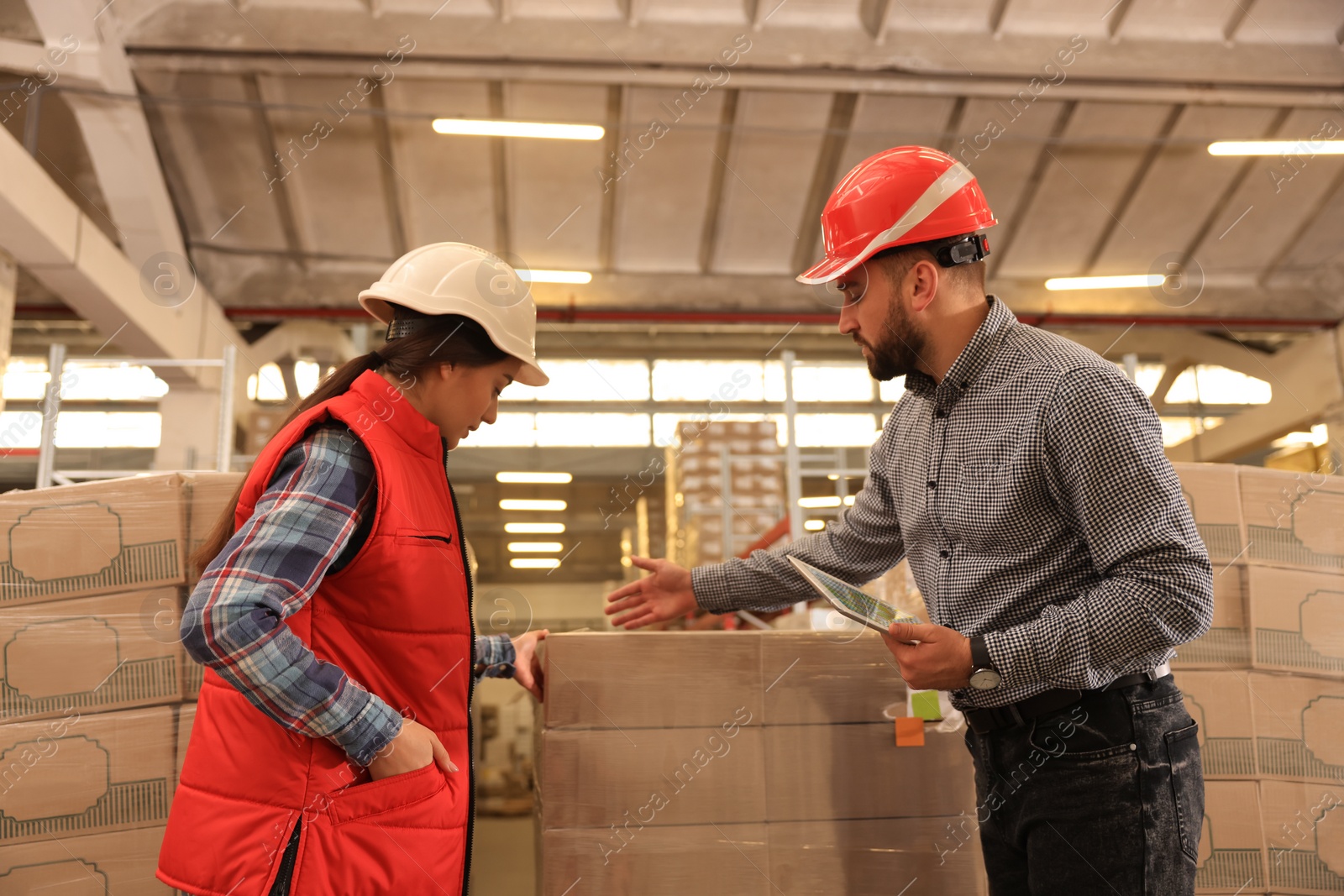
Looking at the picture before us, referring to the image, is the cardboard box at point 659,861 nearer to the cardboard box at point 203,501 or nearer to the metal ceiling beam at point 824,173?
the cardboard box at point 203,501

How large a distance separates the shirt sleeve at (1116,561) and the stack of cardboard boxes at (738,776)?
0.81m

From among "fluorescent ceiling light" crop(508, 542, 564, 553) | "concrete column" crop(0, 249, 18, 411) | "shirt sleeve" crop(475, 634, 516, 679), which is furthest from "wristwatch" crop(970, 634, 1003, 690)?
"fluorescent ceiling light" crop(508, 542, 564, 553)

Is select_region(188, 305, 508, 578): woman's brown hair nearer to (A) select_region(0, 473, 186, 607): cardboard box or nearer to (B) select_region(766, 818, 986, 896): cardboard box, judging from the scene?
(A) select_region(0, 473, 186, 607): cardboard box

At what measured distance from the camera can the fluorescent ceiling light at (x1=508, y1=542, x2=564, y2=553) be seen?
18.0m

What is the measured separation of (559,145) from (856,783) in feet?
25.5

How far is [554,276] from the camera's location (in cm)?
1013

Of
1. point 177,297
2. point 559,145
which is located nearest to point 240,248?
point 177,297

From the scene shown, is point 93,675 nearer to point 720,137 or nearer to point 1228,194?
point 720,137

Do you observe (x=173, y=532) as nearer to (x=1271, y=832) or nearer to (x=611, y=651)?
(x=611, y=651)

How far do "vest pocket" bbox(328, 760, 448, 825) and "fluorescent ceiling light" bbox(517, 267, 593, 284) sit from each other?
881 centimetres

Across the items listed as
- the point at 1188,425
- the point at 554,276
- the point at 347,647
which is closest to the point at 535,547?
the point at 554,276

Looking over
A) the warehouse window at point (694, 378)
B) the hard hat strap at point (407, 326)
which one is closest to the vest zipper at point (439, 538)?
the hard hat strap at point (407, 326)

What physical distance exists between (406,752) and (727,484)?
7018 mm

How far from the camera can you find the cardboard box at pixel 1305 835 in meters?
2.69
